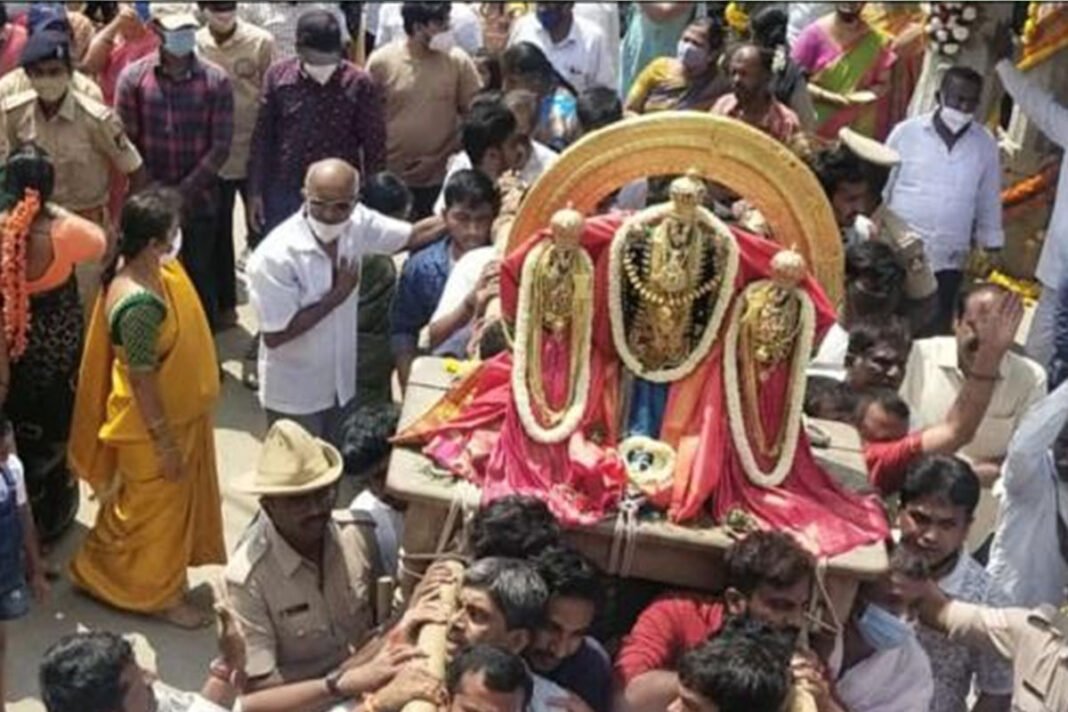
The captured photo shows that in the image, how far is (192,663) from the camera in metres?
5.59

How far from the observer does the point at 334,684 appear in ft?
12.8

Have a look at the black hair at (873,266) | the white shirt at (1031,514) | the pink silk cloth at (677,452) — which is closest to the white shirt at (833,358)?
the black hair at (873,266)

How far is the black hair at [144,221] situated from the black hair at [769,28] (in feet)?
12.4

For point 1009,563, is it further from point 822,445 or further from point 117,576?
point 117,576

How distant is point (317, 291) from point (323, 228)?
22 cm

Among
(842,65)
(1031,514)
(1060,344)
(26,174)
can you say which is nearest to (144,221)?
(26,174)

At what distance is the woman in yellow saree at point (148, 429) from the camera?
523cm

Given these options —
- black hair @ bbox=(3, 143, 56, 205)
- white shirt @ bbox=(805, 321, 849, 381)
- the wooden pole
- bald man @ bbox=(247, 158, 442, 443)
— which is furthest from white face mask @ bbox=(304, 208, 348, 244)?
the wooden pole

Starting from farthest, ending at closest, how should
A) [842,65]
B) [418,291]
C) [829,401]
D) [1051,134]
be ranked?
[842,65], [1051,134], [418,291], [829,401]

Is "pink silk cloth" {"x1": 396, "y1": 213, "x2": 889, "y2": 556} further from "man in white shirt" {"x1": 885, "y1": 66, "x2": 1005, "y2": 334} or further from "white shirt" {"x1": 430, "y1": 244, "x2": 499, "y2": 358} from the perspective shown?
"man in white shirt" {"x1": 885, "y1": 66, "x2": 1005, "y2": 334}

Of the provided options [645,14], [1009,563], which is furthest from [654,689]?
[645,14]

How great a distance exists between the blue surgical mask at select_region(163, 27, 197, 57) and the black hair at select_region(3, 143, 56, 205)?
1371 mm

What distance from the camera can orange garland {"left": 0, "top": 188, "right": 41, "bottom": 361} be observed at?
545 cm

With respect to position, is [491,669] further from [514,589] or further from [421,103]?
[421,103]
